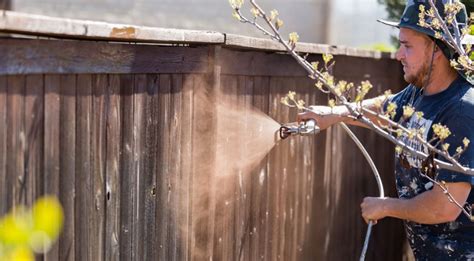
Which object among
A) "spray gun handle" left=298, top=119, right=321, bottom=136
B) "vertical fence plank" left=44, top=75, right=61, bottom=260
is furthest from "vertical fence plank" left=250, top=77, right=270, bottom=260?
"vertical fence plank" left=44, top=75, right=61, bottom=260

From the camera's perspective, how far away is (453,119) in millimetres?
3352

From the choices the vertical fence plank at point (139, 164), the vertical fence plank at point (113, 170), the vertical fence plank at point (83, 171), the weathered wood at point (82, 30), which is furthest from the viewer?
the vertical fence plank at point (139, 164)

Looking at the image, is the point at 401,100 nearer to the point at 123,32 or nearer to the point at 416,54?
the point at 416,54

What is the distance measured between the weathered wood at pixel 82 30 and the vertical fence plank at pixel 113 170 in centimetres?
18

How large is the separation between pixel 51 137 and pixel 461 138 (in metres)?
1.83

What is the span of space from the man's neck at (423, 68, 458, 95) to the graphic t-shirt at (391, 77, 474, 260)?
0.03m

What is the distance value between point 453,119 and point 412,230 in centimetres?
72

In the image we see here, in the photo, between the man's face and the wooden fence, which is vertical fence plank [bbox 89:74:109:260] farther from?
the man's face

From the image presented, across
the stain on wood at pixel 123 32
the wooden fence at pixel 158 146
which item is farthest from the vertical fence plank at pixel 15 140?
the stain on wood at pixel 123 32

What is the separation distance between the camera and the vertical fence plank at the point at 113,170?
2.67 metres

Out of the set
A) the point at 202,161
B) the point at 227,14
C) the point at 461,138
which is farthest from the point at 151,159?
the point at 227,14

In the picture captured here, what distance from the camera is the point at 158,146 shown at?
3.00 m

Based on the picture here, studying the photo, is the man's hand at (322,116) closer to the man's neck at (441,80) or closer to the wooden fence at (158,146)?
the wooden fence at (158,146)

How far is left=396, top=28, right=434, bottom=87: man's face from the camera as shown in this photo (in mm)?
3568
